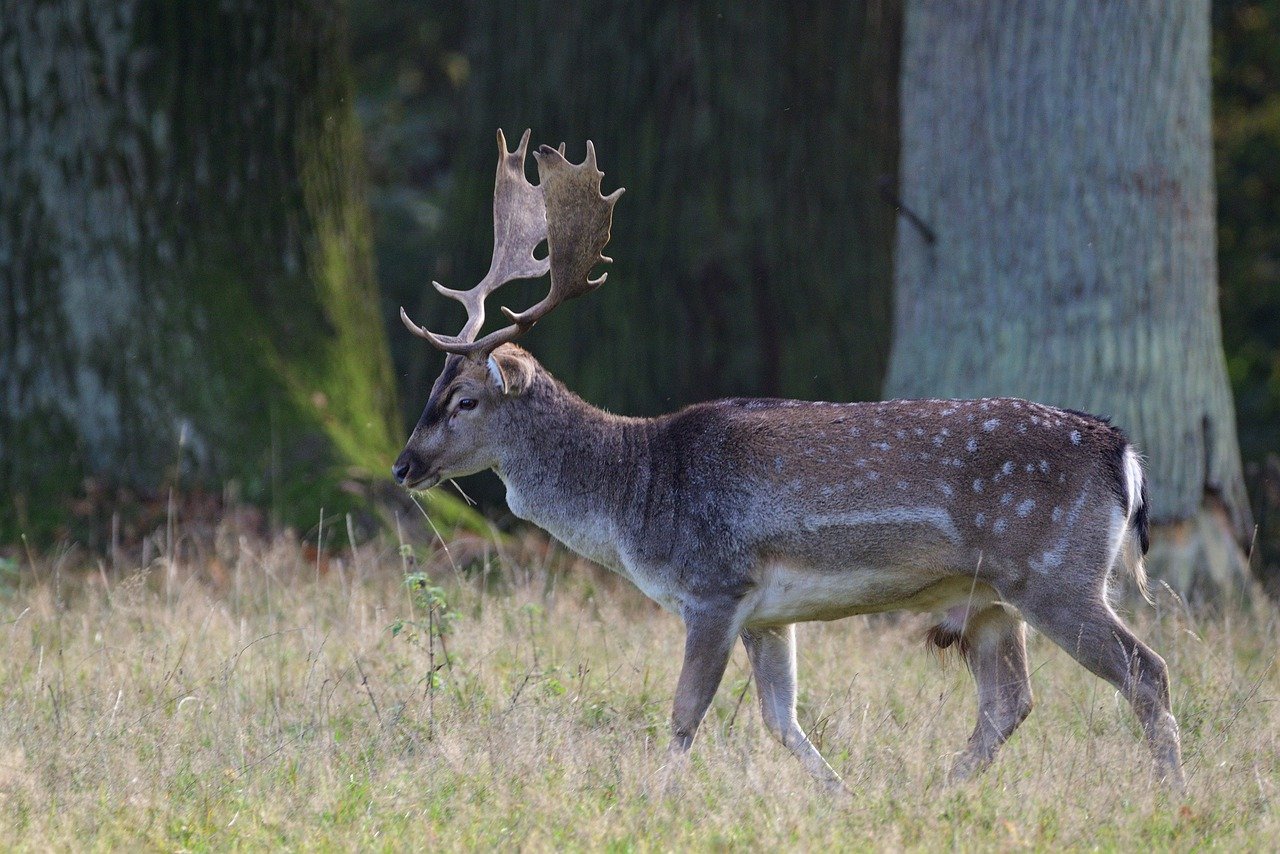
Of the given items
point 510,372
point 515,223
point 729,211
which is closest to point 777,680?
point 510,372

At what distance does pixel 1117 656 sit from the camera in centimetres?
611

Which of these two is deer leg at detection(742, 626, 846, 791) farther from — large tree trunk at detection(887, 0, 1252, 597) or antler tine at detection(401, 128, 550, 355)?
large tree trunk at detection(887, 0, 1252, 597)

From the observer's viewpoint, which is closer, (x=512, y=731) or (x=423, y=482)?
(x=512, y=731)

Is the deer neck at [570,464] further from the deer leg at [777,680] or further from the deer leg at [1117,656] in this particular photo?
the deer leg at [1117,656]

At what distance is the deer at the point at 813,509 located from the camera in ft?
20.4

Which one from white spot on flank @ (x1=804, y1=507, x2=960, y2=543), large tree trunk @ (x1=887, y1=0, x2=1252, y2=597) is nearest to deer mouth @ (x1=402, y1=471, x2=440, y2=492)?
white spot on flank @ (x1=804, y1=507, x2=960, y2=543)

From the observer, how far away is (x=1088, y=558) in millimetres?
6180

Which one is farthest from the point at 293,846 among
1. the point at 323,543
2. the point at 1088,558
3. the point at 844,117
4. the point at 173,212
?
the point at 844,117

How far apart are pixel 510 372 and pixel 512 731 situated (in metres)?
1.60

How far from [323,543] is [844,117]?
491cm

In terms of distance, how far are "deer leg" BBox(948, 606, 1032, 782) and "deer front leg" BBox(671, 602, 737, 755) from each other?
1026mm

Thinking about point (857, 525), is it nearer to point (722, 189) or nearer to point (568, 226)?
point (568, 226)

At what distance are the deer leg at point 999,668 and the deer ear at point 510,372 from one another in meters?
2.08

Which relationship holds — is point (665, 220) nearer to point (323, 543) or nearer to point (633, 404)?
point (633, 404)
